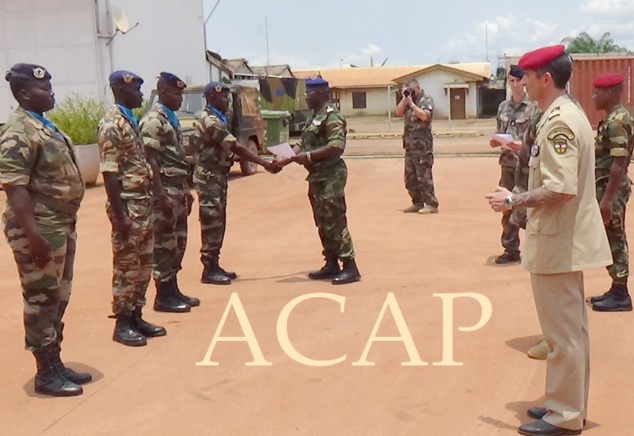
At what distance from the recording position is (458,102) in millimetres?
40438

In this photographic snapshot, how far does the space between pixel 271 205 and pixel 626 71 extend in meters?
12.0

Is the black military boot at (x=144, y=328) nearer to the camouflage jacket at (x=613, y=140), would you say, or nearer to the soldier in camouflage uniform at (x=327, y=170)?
the soldier in camouflage uniform at (x=327, y=170)

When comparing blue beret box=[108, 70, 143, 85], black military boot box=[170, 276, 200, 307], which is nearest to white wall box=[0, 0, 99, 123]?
black military boot box=[170, 276, 200, 307]

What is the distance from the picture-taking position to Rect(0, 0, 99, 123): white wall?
19.7 metres

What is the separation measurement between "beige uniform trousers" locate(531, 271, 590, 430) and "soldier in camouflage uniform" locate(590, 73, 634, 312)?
6.09 feet

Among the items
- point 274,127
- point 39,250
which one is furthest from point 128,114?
point 274,127

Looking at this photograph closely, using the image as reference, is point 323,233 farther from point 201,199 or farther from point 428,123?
point 428,123

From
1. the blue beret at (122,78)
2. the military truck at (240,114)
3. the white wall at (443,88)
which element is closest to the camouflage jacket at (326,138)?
the blue beret at (122,78)

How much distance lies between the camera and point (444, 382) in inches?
172

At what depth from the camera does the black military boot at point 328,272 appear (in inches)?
273

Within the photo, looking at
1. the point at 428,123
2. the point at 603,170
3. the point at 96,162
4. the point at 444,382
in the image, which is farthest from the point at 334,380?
the point at 96,162

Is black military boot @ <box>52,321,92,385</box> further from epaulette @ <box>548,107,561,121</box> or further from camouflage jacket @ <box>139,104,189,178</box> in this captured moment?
epaulette @ <box>548,107,561,121</box>

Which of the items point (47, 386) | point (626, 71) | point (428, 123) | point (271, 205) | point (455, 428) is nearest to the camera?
point (455, 428)

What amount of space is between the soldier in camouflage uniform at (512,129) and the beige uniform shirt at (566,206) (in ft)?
11.1
